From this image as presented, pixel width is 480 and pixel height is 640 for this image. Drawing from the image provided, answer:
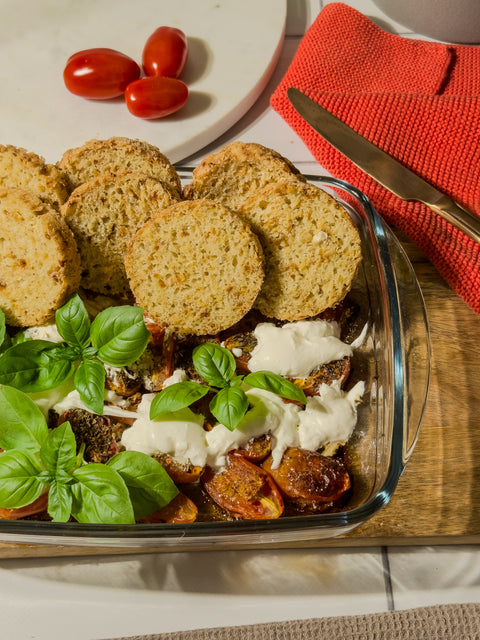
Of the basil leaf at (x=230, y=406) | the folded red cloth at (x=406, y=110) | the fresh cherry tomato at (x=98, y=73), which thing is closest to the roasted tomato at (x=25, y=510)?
the basil leaf at (x=230, y=406)

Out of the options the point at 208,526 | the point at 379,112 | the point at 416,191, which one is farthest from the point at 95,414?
the point at 379,112

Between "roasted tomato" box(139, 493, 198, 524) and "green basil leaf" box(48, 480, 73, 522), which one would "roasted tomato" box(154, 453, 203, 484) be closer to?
"roasted tomato" box(139, 493, 198, 524)

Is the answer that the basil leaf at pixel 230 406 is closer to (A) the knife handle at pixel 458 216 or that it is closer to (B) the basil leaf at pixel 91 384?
(B) the basil leaf at pixel 91 384

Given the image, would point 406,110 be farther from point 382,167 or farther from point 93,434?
point 93,434

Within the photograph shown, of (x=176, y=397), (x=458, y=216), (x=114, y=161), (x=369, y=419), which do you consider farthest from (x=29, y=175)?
(x=458, y=216)

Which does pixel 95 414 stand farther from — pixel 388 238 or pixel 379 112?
pixel 379 112
